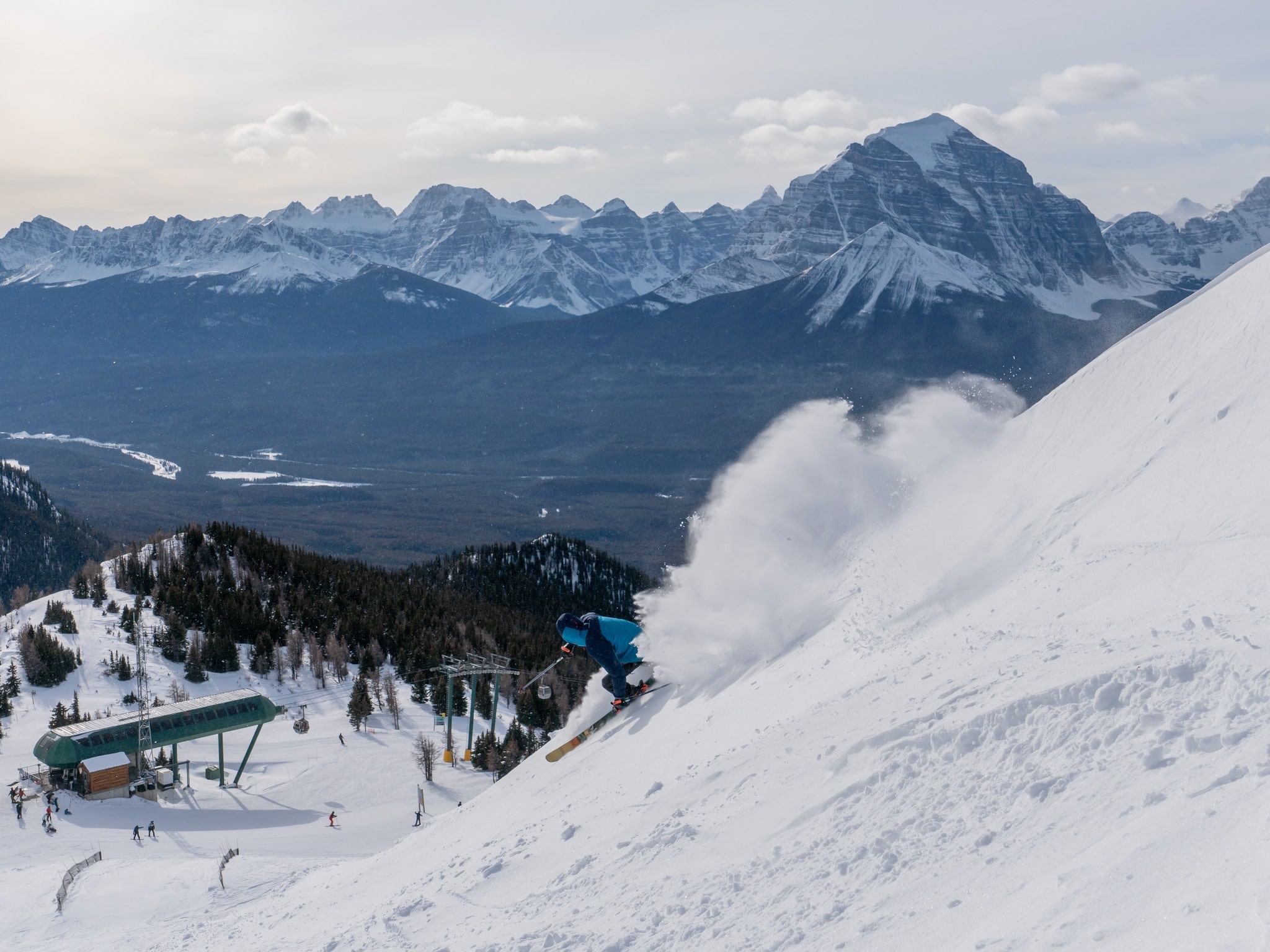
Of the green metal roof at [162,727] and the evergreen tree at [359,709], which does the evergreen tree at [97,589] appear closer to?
the evergreen tree at [359,709]

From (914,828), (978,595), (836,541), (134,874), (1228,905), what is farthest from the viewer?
(134,874)

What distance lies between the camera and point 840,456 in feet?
106

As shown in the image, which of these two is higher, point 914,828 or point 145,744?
point 914,828

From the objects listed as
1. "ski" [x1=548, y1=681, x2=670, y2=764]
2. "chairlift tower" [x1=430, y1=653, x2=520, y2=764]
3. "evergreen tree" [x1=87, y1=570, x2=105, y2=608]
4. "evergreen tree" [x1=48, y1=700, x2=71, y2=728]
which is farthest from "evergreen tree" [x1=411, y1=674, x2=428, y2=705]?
"ski" [x1=548, y1=681, x2=670, y2=764]

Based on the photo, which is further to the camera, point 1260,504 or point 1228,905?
point 1260,504

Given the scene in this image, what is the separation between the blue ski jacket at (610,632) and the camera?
24.9 meters

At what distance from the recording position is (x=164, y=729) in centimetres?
5166

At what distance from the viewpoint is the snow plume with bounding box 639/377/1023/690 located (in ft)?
79.5

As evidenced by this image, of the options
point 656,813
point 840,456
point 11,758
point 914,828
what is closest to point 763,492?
point 840,456

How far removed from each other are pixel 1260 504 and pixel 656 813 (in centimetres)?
1030

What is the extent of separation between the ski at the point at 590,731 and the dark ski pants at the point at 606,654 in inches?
13.3

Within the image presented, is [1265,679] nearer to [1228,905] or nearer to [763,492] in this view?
[1228,905]

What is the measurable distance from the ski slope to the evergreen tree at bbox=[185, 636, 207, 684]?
44.7 metres

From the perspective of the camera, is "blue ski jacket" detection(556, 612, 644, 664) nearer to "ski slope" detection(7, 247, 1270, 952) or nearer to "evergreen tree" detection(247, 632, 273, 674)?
"ski slope" detection(7, 247, 1270, 952)
